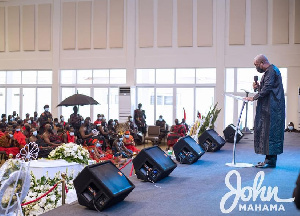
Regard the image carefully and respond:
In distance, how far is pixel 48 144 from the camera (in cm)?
1123

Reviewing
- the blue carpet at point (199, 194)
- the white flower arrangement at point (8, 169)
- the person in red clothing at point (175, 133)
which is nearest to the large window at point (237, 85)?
the person in red clothing at point (175, 133)

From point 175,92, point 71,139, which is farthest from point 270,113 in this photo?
point 175,92

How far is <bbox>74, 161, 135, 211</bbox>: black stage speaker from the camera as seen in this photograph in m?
3.78

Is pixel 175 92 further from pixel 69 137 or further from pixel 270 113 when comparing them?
pixel 270 113

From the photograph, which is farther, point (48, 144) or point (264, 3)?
point (264, 3)

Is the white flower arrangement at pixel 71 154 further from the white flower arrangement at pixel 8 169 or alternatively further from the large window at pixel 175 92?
the large window at pixel 175 92

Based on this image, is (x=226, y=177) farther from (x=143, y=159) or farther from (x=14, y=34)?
(x=14, y=34)

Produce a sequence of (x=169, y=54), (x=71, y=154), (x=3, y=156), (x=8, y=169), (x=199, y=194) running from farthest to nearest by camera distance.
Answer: (x=169, y=54) → (x=3, y=156) → (x=71, y=154) → (x=199, y=194) → (x=8, y=169)

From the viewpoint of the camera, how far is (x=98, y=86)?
68.6ft

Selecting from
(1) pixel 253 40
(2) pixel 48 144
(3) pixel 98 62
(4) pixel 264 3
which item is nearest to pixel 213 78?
(1) pixel 253 40

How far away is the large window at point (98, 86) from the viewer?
20.8m

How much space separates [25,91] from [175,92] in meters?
8.17

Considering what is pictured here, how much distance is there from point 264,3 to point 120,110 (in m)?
8.19

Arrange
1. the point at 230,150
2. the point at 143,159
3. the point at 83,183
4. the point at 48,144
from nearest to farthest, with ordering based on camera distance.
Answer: the point at 83,183 → the point at 143,159 → the point at 230,150 → the point at 48,144
